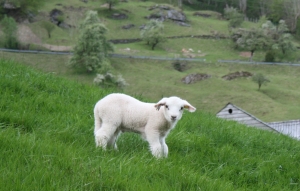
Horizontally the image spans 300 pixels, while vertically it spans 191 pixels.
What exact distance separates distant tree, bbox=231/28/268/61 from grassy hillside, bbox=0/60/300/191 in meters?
96.2

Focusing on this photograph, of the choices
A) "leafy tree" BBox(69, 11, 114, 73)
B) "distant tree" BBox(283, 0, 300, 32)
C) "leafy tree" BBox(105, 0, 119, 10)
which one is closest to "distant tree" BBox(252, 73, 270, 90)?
"leafy tree" BBox(69, 11, 114, 73)

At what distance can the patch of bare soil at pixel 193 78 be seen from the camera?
251 ft

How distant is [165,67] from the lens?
87438mm

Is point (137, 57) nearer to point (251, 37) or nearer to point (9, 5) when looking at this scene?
point (251, 37)

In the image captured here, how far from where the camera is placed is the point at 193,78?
77562 mm

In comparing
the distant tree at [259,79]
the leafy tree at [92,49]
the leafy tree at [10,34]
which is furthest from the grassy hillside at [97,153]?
the leafy tree at [10,34]

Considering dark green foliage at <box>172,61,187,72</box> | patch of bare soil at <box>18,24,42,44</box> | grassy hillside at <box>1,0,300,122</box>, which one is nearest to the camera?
grassy hillside at <box>1,0,300,122</box>

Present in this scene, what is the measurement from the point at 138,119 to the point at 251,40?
334 feet

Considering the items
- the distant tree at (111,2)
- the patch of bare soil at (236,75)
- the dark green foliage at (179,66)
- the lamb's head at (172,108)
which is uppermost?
the lamb's head at (172,108)

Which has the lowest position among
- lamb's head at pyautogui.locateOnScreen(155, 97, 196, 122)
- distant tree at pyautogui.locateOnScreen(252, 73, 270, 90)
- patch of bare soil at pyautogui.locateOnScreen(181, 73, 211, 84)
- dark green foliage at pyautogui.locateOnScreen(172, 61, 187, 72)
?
dark green foliage at pyautogui.locateOnScreen(172, 61, 187, 72)

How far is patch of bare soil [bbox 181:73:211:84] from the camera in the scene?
251 ft

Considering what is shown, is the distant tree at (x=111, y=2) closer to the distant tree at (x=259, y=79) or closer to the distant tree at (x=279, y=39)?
the distant tree at (x=279, y=39)

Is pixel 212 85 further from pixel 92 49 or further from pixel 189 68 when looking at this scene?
pixel 92 49

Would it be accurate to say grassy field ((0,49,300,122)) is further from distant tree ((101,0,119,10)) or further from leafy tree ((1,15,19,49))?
distant tree ((101,0,119,10))
